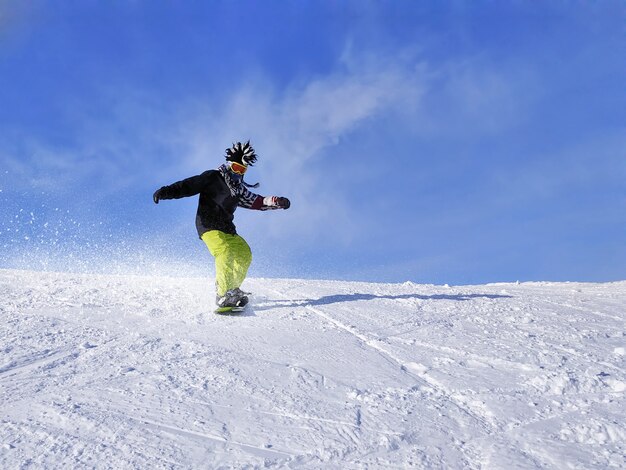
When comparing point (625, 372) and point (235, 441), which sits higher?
point (625, 372)

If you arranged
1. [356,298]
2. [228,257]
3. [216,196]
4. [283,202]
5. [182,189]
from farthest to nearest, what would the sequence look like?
1. [356,298]
2. [283,202]
3. [216,196]
4. [182,189]
5. [228,257]

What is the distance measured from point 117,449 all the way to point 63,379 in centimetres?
111

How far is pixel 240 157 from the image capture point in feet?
21.1

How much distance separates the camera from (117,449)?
7.71 ft

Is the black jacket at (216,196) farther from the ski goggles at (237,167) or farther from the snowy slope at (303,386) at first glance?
the snowy slope at (303,386)

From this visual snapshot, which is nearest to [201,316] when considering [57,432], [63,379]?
[63,379]

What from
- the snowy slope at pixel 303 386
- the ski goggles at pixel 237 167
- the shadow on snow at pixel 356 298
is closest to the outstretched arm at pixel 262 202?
the ski goggles at pixel 237 167

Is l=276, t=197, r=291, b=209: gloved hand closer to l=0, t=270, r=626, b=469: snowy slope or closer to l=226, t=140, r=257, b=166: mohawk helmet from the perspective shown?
l=226, t=140, r=257, b=166: mohawk helmet

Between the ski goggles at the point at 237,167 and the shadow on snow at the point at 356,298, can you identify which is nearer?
the shadow on snow at the point at 356,298

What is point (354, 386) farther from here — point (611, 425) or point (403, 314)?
point (403, 314)

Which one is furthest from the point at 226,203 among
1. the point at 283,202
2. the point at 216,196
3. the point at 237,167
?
the point at 283,202

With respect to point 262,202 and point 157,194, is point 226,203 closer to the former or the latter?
point 262,202

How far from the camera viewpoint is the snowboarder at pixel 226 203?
6.00m

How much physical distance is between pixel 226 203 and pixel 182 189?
1.88 ft
